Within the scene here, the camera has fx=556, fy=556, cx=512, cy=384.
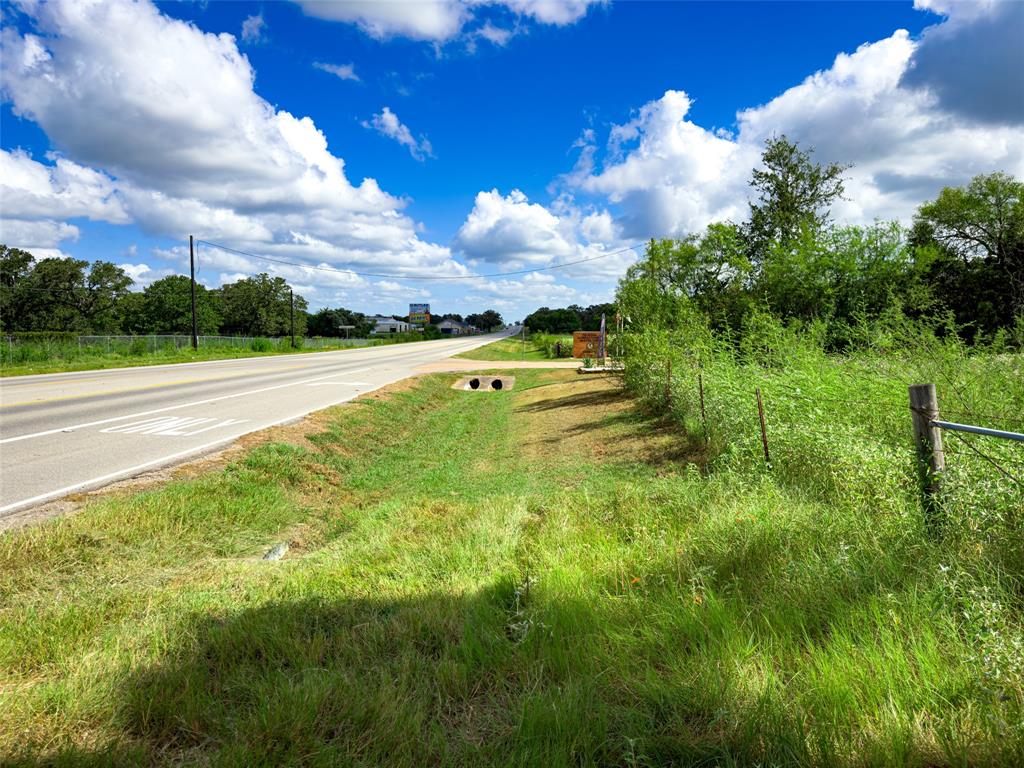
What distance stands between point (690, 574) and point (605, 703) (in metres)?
1.53

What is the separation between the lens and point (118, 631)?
10.3ft

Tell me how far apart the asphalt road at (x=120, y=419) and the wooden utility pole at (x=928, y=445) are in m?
7.83

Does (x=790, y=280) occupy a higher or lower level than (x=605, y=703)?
higher

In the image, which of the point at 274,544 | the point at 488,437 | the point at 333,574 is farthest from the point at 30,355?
the point at 333,574

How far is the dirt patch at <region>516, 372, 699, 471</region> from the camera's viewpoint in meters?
9.03

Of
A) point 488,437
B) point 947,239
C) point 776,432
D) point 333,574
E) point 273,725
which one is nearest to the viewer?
point 273,725

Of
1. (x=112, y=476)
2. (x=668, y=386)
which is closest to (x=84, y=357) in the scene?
(x=112, y=476)

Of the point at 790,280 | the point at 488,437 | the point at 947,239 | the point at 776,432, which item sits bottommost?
the point at 488,437

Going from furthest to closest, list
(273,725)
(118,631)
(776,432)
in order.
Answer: (776,432) < (118,631) < (273,725)

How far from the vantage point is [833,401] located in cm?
667

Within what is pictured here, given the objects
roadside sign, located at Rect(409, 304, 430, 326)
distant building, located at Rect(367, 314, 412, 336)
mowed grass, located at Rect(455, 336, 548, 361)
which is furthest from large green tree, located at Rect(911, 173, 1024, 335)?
distant building, located at Rect(367, 314, 412, 336)

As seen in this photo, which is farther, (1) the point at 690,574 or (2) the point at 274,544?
(2) the point at 274,544

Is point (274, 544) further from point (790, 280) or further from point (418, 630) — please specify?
point (790, 280)

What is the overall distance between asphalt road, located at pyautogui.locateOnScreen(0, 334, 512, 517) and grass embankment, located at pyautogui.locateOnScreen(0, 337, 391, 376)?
5.42m
